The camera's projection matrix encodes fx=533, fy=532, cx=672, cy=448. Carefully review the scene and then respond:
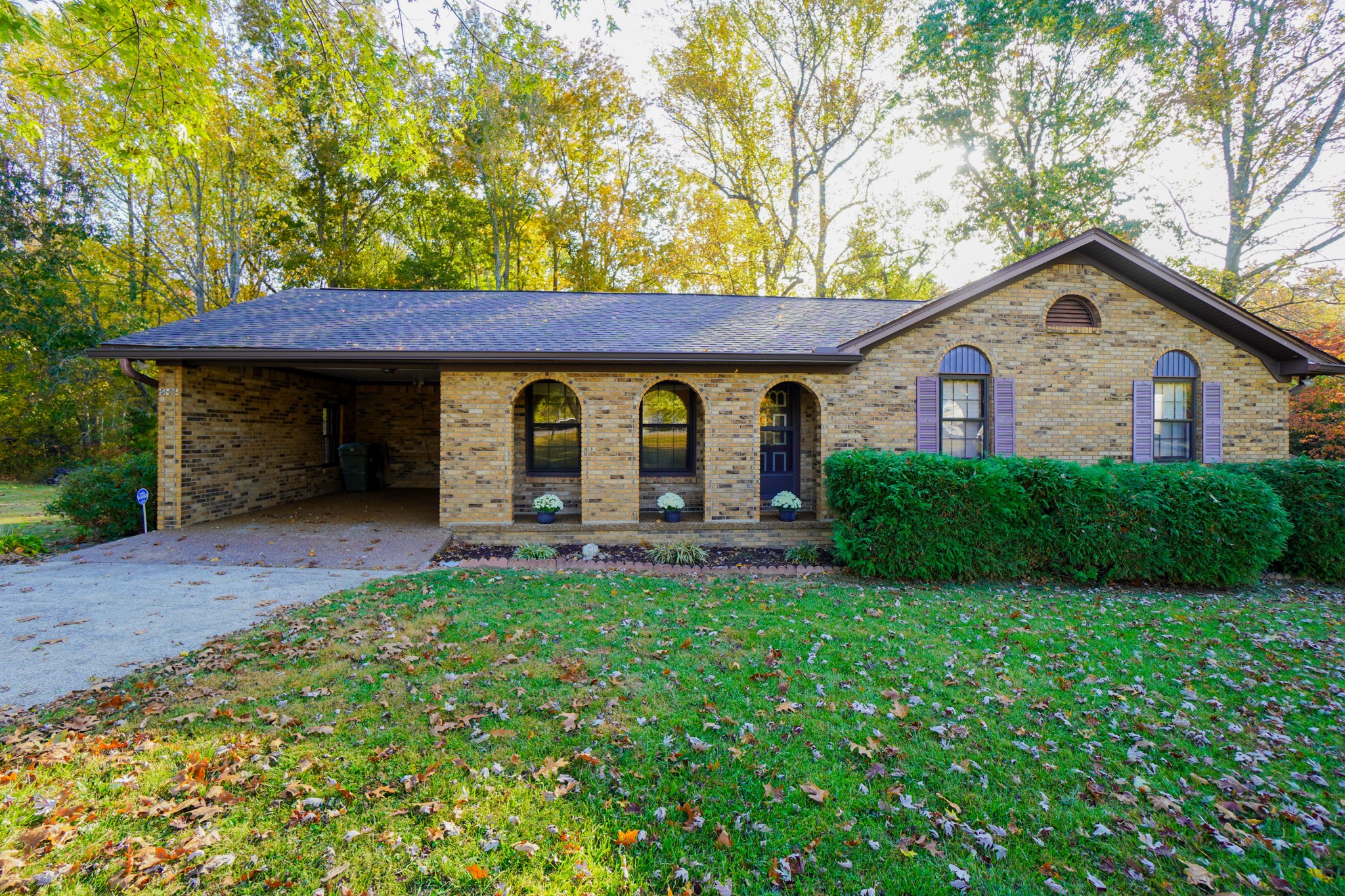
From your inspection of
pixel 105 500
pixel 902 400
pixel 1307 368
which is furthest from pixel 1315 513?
pixel 105 500

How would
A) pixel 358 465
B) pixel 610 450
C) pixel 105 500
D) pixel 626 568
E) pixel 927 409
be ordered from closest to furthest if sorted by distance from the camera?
pixel 626 568
pixel 105 500
pixel 610 450
pixel 927 409
pixel 358 465

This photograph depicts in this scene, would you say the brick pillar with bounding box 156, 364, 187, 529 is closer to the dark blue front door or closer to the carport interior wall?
the carport interior wall

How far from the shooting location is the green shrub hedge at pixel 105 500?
9.05 m

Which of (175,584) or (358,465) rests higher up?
(358,465)

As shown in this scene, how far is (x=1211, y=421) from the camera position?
10234 mm

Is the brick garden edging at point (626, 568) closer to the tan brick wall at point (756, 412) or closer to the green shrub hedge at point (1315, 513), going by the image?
the tan brick wall at point (756, 412)

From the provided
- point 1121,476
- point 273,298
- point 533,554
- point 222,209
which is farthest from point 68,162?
point 1121,476

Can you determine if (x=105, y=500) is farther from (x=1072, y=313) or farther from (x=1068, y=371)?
(x=1072, y=313)

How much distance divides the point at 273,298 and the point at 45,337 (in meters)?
9.82

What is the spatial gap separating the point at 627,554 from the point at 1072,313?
31.2 ft

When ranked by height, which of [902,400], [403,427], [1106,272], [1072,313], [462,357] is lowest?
[403,427]

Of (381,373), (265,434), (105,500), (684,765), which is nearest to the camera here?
(684,765)

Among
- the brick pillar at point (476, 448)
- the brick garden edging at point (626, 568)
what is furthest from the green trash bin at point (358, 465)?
the brick garden edging at point (626, 568)

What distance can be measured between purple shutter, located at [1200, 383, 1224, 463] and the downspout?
18.9 metres
